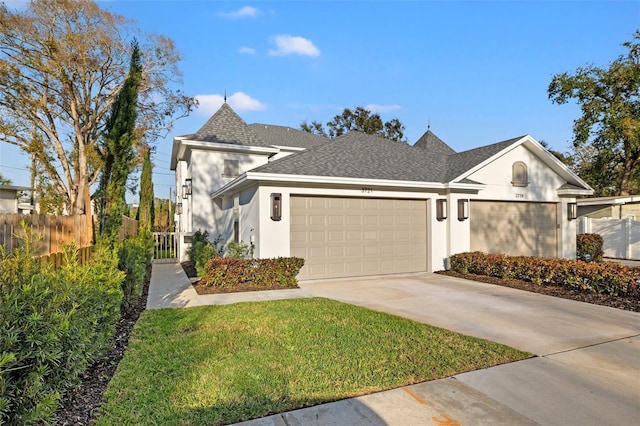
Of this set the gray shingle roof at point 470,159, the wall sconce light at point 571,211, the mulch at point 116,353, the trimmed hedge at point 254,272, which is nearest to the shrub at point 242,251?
the trimmed hedge at point 254,272

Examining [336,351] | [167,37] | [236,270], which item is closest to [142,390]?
[336,351]

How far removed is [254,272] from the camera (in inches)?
355

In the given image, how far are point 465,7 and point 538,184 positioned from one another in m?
7.03

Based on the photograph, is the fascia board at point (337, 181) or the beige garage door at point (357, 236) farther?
the beige garage door at point (357, 236)

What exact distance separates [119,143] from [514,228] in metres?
12.5

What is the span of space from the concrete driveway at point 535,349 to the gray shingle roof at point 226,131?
9.31m

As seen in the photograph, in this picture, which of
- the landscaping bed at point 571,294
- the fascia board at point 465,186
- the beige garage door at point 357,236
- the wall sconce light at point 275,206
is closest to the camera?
the landscaping bed at point 571,294

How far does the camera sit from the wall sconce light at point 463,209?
11.6 meters

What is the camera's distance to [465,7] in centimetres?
969

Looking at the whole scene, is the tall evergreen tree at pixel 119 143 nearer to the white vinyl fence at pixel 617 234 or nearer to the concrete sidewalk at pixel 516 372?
the concrete sidewalk at pixel 516 372

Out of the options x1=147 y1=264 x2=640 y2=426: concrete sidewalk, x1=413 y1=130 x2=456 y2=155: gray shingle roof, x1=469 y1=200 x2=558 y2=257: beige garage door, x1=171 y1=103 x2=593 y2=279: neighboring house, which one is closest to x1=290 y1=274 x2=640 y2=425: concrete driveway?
x1=147 y1=264 x2=640 y2=426: concrete sidewalk

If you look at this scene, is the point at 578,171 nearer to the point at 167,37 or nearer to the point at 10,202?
the point at 167,37

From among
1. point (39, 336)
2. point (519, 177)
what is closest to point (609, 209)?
point (519, 177)

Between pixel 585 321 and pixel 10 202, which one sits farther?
pixel 10 202
